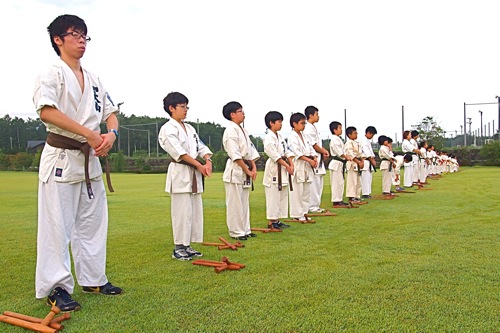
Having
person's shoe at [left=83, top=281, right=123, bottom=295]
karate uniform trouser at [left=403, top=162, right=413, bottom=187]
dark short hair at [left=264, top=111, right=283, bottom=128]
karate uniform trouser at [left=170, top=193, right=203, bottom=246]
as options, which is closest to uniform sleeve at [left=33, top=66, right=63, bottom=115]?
person's shoe at [left=83, top=281, right=123, bottom=295]

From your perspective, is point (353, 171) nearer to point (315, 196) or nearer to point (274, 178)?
point (315, 196)

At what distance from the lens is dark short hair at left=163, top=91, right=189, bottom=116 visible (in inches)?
228

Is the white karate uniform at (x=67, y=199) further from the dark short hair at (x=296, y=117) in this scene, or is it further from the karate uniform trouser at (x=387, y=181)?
the karate uniform trouser at (x=387, y=181)

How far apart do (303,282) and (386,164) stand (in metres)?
10.2

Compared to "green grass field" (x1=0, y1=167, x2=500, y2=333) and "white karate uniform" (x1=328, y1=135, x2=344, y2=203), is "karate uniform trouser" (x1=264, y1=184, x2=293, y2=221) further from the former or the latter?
"white karate uniform" (x1=328, y1=135, x2=344, y2=203)

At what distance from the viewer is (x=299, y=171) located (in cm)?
866

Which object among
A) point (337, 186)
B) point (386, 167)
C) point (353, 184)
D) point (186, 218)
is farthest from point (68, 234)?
point (386, 167)

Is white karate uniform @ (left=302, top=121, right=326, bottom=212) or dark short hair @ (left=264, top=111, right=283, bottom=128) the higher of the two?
dark short hair @ (left=264, top=111, right=283, bottom=128)

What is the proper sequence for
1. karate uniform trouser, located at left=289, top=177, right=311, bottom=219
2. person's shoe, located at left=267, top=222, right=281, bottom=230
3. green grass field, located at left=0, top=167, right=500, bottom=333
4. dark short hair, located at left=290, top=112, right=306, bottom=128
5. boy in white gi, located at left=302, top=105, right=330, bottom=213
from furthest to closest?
boy in white gi, located at left=302, top=105, right=330, bottom=213, dark short hair, located at left=290, top=112, right=306, bottom=128, karate uniform trouser, located at left=289, top=177, right=311, bottom=219, person's shoe, located at left=267, top=222, right=281, bottom=230, green grass field, located at left=0, top=167, right=500, bottom=333

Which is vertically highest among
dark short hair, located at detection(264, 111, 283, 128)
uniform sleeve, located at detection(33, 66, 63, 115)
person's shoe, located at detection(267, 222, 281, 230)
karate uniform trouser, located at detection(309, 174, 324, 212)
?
dark short hair, located at detection(264, 111, 283, 128)

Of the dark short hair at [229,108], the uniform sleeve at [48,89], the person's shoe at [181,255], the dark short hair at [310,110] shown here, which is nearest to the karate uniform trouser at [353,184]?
the dark short hair at [310,110]

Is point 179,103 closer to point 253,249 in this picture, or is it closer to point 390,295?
point 253,249

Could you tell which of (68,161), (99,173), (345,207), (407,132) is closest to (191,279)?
(99,173)

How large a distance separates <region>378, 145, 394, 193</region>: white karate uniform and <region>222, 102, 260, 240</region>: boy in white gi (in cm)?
754
